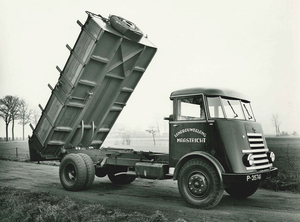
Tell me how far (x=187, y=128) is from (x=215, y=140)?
67 centimetres

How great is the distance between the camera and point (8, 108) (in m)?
7.92

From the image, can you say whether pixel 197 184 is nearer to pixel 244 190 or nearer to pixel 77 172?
pixel 244 190

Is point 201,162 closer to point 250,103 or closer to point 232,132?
point 232,132

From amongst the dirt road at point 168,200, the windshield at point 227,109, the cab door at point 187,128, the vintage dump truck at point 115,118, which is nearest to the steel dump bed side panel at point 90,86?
the vintage dump truck at point 115,118

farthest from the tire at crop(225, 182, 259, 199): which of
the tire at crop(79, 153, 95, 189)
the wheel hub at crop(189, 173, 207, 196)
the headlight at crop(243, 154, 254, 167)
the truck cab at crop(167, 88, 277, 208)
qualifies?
the tire at crop(79, 153, 95, 189)

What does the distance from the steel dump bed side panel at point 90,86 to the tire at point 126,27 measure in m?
0.12

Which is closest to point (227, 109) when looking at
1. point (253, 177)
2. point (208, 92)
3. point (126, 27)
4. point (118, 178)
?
point (208, 92)

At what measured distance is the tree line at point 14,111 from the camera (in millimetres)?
7594

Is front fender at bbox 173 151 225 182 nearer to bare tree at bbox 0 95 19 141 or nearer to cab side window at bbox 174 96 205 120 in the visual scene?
cab side window at bbox 174 96 205 120

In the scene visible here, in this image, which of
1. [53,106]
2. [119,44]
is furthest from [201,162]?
[53,106]

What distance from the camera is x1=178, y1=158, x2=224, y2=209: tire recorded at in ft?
18.5

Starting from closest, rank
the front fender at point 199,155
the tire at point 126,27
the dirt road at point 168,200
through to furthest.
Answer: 1. the dirt road at point 168,200
2. the front fender at point 199,155
3. the tire at point 126,27

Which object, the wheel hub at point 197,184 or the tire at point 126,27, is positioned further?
the tire at point 126,27

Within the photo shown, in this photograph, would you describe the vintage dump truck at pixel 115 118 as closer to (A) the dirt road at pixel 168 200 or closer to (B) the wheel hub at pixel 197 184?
(B) the wheel hub at pixel 197 184
